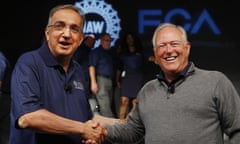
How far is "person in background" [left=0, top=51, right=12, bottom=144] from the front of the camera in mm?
4031

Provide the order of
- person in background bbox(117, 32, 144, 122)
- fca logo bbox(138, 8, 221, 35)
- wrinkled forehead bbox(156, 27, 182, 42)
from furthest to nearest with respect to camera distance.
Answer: fca logo bbox(138, 8, 221, 35) → person in background bbox(117, 32, 144, 122) → wrinkled forehead bbox(156, 27, 182, 42)

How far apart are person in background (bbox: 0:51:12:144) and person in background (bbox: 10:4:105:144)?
198 cm

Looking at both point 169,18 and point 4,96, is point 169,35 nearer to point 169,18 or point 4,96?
point 4,96

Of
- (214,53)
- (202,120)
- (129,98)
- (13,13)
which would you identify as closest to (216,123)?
(202,120)

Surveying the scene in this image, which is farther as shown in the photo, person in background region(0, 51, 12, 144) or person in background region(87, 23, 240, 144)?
person in background region(0, 51, 12, 144)

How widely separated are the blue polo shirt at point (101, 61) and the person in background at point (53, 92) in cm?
415

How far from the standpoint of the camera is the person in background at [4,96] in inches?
159

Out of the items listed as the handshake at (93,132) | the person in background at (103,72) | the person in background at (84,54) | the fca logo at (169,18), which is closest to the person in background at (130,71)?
the person in background at (103,72)

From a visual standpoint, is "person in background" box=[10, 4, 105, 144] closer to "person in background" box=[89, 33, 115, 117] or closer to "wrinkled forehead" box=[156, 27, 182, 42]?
"wrinkled forehead" box=[156, 27, 182, 42]

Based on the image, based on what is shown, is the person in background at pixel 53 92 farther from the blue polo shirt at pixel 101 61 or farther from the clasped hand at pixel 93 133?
the blue polo shirt at pixel 101 61

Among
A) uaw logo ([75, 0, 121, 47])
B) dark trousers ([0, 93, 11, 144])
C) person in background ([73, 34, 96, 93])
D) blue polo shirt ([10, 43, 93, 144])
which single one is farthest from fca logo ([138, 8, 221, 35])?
blue polo shirt ([10, 43, 93, 144])

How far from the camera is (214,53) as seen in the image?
7.12 m

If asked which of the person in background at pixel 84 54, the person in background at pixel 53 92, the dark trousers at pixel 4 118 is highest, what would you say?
the person in background at pixel 53 92

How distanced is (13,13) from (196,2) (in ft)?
9.46
